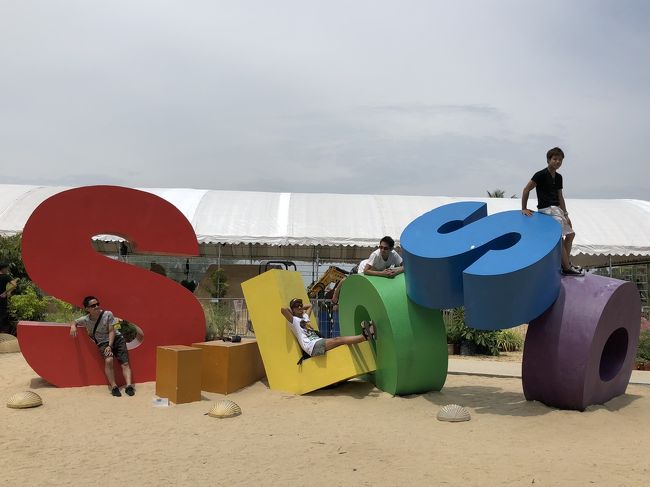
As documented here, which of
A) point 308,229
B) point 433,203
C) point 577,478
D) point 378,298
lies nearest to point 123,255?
point 308,229


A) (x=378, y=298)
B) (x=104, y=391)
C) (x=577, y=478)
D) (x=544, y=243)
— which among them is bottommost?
(x=104, y=391)

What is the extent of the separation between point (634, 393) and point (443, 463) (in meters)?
4.58

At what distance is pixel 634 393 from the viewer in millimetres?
8461

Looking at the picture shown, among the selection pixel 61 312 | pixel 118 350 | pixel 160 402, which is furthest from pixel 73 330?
pixel 61 312

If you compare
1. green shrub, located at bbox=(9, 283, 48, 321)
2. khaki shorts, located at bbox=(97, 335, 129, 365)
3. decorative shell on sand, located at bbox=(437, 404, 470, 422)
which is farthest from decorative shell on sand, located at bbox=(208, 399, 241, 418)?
green shrub, located at bbox=(9, 283, 48, 321)

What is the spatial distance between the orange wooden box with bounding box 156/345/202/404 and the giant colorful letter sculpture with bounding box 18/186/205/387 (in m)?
0.98

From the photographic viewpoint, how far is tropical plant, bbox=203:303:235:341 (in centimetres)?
1271

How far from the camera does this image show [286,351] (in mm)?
8352

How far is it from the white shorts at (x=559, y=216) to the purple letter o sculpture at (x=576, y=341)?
0.56 m

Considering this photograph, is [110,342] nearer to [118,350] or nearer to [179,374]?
[118,350]

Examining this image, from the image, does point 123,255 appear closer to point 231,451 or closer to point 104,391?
point 104,391

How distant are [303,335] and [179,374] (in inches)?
65.9

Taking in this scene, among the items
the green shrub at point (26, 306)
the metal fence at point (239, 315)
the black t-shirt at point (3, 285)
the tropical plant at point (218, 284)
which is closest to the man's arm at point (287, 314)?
the metal fence at point (239, 315)

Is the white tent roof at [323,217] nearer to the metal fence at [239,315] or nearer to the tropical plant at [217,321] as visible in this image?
the metal fence at [239,315]
